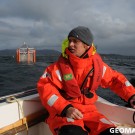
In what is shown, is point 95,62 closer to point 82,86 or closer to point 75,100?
point 82,86

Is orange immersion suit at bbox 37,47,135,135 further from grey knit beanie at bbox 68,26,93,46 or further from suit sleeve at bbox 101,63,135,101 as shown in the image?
grey knit beanie at bbox 68,26,93,46

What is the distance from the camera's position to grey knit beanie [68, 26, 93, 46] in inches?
123

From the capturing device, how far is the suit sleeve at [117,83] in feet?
11.0

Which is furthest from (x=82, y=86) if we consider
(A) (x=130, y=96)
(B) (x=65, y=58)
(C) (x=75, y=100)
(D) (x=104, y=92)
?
(D) (x=104, y=92)

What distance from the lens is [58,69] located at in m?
3.09

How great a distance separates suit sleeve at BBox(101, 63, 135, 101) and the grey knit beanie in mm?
463

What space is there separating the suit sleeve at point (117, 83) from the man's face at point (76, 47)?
471mm

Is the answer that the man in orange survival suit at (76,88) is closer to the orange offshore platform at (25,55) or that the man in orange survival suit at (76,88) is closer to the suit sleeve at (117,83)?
the suit sleeve at (117,83)

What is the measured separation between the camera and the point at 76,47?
3141 millimetres

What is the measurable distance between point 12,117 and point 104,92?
876 cm

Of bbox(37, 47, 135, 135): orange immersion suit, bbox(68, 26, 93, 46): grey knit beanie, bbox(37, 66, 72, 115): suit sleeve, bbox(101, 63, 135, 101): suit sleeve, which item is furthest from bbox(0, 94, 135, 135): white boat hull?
bbox(68, 26, 93, 46): grey knit beanie

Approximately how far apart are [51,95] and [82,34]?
0.91 meters

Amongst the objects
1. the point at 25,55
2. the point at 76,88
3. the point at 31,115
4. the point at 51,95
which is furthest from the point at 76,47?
the point at 25,55

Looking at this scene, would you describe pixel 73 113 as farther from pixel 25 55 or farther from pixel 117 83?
pixel 25 55
